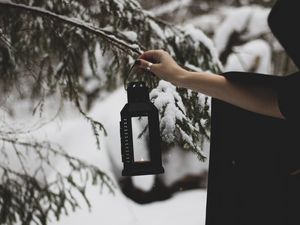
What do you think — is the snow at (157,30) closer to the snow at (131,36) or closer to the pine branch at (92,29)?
the snow at (131,36)

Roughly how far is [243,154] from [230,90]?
48 centimetres

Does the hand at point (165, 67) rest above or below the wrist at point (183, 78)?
above

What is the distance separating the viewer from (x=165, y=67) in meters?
2.03

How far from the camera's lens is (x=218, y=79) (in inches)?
73.7

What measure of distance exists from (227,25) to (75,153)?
3.72 m

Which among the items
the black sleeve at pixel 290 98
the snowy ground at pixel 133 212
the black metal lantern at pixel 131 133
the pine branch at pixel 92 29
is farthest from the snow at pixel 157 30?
the snowy ground at pixel 133 212

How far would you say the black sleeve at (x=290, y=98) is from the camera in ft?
5.63

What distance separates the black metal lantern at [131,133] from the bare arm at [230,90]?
0.71 feet

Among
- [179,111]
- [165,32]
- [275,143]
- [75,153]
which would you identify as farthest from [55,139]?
[275,143]

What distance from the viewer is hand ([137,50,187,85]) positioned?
1987 millimetres

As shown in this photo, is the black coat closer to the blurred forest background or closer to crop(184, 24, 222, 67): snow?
the blurred forest background

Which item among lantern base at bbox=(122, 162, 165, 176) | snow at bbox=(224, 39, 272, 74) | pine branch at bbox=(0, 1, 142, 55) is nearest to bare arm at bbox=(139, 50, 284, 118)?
lantern base at bbox=(122, 162, 165, 176)

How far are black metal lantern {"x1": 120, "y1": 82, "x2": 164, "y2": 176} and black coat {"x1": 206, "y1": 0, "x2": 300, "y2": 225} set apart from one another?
331 millimetres

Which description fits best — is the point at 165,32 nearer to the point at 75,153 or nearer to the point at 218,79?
the point at 218,79
